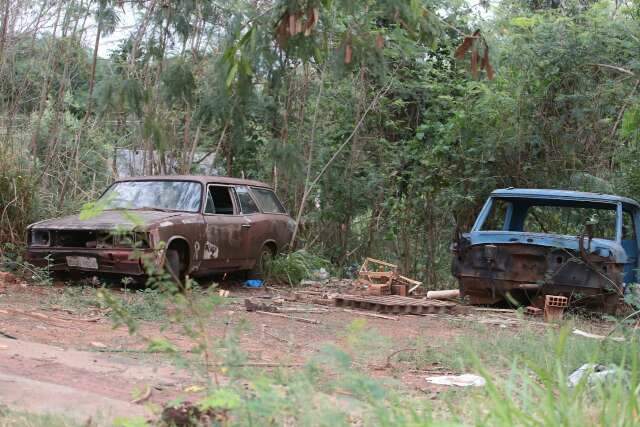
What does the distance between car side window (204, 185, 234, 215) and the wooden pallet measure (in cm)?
234

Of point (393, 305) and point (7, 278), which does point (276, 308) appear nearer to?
point (393, 305)

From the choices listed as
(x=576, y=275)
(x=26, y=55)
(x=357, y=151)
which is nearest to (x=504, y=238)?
(x=576, y=275)

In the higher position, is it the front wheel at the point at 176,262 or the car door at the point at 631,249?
the car door at the point at 631,249

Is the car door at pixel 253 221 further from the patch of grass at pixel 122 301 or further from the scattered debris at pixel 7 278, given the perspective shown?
the scattered debris at pixel 7 278

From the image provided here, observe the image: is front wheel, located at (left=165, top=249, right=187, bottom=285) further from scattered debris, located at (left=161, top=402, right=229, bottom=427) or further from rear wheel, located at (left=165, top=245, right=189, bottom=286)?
scattered debris, located at (left=161, top=402, right=229, bottom=427)

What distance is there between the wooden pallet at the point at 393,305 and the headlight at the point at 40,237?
3.87 meters

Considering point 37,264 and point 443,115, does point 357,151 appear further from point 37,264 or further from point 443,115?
point 37,264

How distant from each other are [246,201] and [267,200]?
2.46 ft

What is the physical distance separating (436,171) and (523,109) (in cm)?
204

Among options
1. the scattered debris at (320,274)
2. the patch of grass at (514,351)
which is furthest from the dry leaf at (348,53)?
the scattered debris at (320,274)

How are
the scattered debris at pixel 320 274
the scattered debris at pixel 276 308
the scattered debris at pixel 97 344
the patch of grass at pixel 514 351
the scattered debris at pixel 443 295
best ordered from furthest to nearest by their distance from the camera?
1. the scattered debris at pixel 320 274
2. the scattered debris at pixel 443 295
3. the scattered debris at pixel 276 308
4. the scattered debris at pixel 97 344
5. the patch of grass at pixel 514 351

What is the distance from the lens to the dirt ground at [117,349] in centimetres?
483

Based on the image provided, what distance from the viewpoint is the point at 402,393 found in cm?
530

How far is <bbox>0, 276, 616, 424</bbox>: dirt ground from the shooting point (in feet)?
15.8
